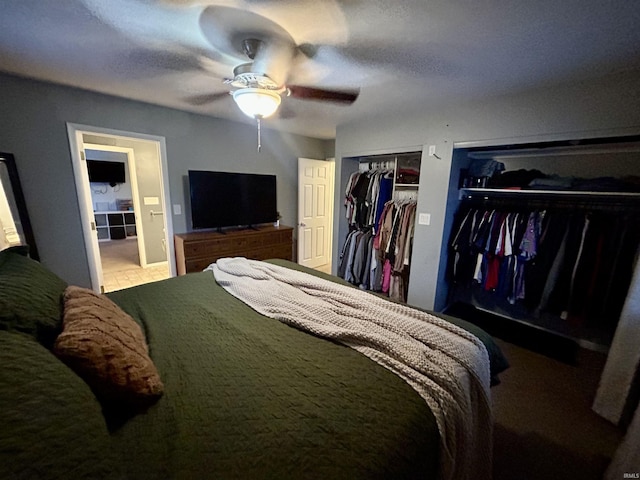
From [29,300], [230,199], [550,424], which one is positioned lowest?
[550,424]

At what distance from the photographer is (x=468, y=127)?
2.39 metres

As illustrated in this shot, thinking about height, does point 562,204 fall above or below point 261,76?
below

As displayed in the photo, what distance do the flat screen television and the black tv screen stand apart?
5030 mm

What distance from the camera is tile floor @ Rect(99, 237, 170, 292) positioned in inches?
148

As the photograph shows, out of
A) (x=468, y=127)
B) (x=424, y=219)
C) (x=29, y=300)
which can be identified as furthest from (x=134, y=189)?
(x=468, y=127)

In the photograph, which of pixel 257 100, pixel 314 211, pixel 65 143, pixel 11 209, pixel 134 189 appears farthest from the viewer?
pixel 314 211

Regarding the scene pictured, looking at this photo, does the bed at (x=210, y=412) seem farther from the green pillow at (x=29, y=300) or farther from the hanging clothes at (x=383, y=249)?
the hanging clothes at (x=383, y=249)

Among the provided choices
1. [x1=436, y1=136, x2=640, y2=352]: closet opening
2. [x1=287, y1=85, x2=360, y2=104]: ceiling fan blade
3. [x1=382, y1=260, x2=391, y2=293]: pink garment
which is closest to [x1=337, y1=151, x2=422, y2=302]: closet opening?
[x1=382, y1=260, x2=391, y2=293]: pink garment

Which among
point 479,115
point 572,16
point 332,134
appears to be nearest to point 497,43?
point 572,16

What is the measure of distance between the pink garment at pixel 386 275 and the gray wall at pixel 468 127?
0.32 metres

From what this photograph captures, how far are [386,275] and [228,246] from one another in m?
2.07

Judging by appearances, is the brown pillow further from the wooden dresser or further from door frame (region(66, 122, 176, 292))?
door frame (region(66, 122, 176, 292))

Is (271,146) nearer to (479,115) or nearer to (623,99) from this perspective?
(479,115)

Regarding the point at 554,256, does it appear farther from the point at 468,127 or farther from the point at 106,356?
the point at 106,356
